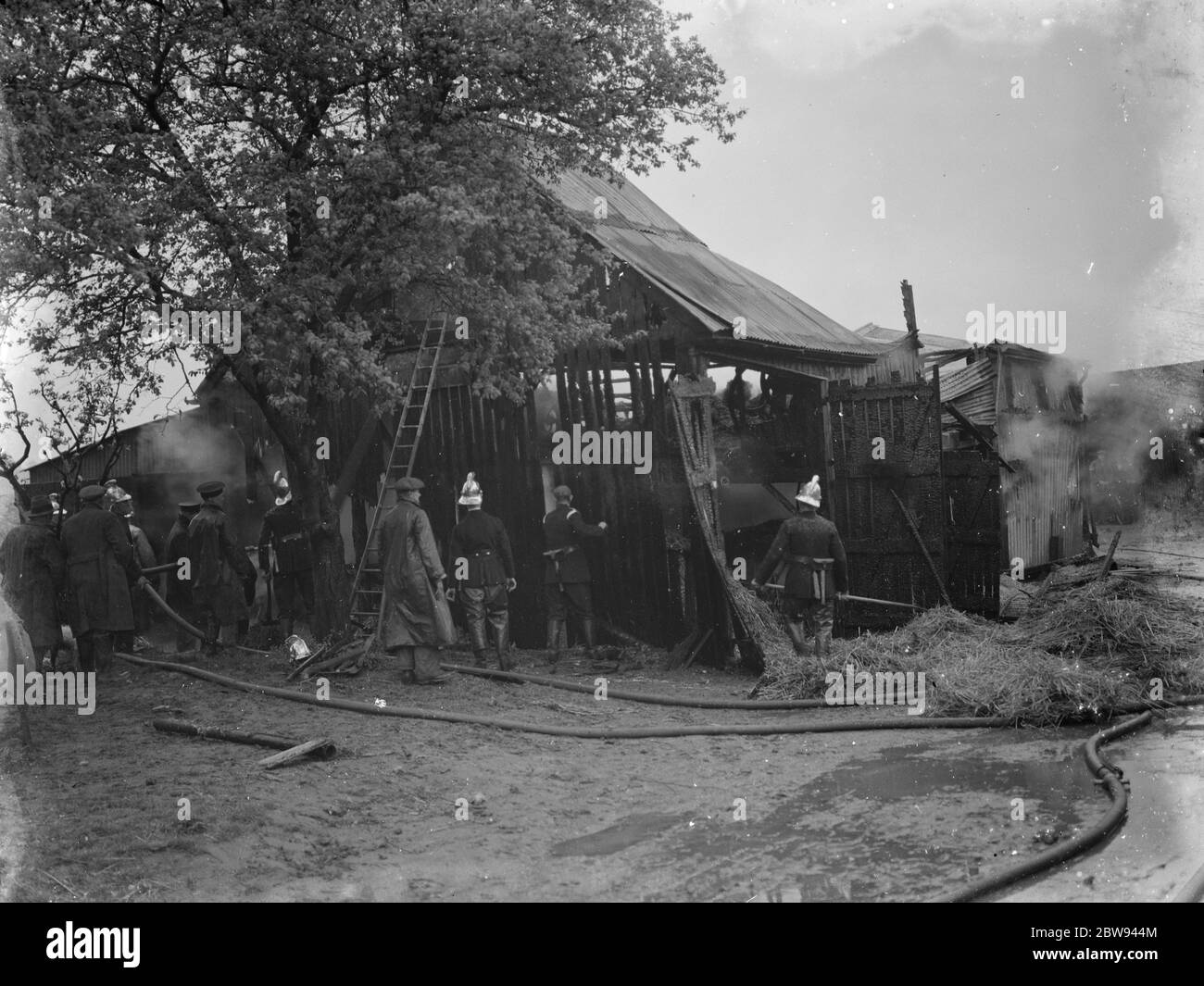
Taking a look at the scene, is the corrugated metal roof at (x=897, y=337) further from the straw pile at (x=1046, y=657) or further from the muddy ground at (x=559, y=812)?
the muddy ground at (x=559, y=812)

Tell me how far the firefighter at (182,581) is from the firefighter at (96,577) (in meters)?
1.85

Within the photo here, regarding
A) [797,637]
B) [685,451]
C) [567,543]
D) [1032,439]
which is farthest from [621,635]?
[1032,439]

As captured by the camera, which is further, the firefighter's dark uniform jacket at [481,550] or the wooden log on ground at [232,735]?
the firefighter's dark uniform jacket at [481,550]

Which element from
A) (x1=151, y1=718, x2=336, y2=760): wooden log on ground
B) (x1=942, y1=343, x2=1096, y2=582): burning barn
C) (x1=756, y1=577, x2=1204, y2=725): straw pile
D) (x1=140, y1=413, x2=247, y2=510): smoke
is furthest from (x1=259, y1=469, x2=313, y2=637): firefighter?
(x1=942, y1=343, x2=1096, y2=582): burning barn

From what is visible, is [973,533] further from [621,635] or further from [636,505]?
[621,635]

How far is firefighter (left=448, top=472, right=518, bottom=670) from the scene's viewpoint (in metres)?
12.9

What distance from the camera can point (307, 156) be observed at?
11469 mm

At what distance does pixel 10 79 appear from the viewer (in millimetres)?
9805

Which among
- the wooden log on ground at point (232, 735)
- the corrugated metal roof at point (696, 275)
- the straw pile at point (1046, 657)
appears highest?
the corrugated metal roof at point (696, 275)

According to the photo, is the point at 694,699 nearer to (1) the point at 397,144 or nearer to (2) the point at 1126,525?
(1) the point at 397,144

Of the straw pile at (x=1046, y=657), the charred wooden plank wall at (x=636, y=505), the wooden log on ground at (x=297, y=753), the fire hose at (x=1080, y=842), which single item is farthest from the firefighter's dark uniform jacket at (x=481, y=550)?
the fire hose at (x=1080, y=842)

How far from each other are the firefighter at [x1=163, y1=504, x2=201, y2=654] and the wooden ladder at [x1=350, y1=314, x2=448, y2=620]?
242 cm

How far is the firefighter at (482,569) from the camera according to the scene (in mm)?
12891

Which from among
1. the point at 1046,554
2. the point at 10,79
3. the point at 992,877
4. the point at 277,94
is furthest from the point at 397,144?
the point at 1046,554
